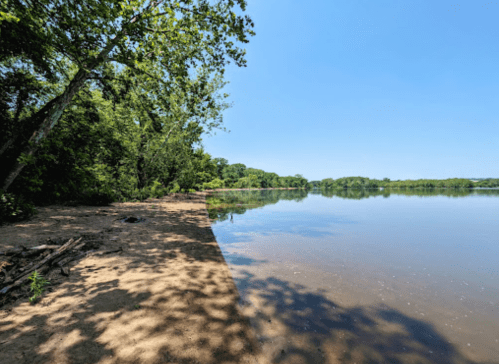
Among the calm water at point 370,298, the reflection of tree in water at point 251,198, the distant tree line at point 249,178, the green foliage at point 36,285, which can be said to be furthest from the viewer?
the distant tree line at point 249,178

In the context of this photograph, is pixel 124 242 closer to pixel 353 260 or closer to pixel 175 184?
pixel 353 260

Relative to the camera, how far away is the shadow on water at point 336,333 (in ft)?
9.25

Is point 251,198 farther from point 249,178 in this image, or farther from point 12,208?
point 249,178

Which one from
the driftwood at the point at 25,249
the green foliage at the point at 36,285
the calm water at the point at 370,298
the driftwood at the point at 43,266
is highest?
the driftwood at the point at 25,249

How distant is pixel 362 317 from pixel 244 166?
139699 millimetres

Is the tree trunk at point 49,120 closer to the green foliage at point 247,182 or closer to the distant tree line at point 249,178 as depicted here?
A: the distant tree line at point 249,178

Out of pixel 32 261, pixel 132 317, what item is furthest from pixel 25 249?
pixel 132 317

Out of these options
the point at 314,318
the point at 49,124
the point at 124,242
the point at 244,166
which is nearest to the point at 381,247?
the point at 314,318

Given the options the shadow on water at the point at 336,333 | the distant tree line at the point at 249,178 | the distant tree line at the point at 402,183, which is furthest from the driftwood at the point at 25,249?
the distant tree line at the point at 402,183

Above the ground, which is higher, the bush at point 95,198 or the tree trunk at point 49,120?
the tree trunk at point 49,120

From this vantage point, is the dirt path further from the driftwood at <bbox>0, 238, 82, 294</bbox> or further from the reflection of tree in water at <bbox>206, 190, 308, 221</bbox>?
the reflection of tree in water at <bbox>206, 190, 308, 221</bbox>

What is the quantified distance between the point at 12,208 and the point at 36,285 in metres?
6.68

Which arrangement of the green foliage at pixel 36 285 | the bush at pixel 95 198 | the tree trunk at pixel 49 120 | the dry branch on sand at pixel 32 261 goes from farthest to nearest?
the bush at pixel 95 198 → the tree trunk at pixel 49 120 → the dry branch on sand at pixel 32 261 → the green foliage at pixel 36 285

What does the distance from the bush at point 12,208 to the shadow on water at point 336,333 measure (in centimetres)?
987
